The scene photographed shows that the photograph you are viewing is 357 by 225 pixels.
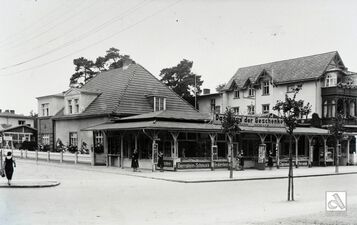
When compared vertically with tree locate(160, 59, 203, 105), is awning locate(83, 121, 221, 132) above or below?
below

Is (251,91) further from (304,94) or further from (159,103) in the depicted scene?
(159,103)

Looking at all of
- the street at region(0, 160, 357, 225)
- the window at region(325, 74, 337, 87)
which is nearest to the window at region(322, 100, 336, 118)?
the window at region(325, 74, 337, 87)

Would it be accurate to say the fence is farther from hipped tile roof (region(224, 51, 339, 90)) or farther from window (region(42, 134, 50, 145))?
hipped tile roof (region(224, 51, 339, 90))

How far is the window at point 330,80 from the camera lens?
148 ft

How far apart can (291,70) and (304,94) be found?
3.83 metres

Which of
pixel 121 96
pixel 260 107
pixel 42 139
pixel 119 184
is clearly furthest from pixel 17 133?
pixel 119 184

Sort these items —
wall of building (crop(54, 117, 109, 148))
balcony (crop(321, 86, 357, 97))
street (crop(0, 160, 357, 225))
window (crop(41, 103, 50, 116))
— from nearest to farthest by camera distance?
street (crop(0, 160, 357, 225)) < wall of building (crop(54, 117, 109, 148)) < balcony (crop(321, 86, 357, 97)) < window (crop(41, 103, 50, 116))

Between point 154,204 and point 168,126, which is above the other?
point 168,126

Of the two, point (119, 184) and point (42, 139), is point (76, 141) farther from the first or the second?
point (119, 184)

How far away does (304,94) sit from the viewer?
154ft

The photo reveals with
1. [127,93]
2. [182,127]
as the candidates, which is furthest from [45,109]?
[182,127]

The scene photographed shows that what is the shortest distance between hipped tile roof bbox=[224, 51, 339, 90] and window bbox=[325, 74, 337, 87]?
959 millimetres

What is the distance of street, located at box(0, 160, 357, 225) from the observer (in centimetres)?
1164

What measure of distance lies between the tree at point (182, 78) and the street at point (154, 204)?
44788 mm
